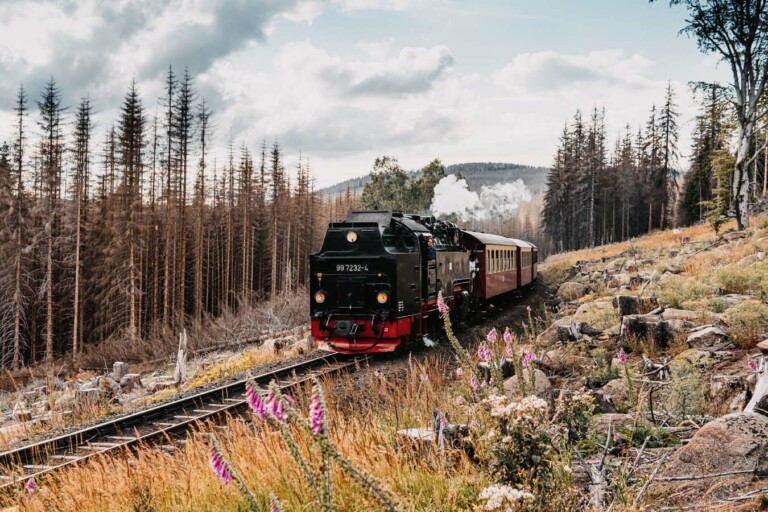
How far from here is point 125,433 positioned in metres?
7.61

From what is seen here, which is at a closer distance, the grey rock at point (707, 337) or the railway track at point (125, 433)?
the railway track at point (125, 433)

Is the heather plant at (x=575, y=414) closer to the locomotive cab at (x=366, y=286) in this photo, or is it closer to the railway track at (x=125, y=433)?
the railway track at (x=125, y=433)

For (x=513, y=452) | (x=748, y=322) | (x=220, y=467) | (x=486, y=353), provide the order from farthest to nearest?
(x=748, y=322), (x=486, y=353), (x=513, y=452), (x=220, y=467)

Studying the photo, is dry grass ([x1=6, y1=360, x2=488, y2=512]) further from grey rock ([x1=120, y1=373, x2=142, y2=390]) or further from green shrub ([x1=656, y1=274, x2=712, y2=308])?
grey rock ([x1=120, y1=373, x2=142, y2=390])

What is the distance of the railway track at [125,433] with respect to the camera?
6.19 metres

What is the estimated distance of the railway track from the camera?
6194 millimetres

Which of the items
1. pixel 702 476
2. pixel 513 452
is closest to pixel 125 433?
pixel 513 452

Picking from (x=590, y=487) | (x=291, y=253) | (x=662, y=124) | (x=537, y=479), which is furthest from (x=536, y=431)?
(x=662, y=124)

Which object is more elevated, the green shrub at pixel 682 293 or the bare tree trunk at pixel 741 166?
the bare tree trunk at pixel 741 166

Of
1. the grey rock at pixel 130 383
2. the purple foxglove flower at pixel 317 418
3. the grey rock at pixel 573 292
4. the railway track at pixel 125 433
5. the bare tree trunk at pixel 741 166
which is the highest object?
the bare tree trunk at pixel 741 166

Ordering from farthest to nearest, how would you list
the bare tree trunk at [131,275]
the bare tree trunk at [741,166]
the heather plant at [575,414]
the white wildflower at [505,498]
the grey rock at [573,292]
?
the bare tree trunk at [131,275] < the grey rock at [573,292] < the bare tree trunk at [741,166] < the heather plant at [575,414] < the white wildflower at [505,498]

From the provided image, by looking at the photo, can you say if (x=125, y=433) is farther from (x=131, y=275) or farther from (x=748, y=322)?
(x=131, y=275)

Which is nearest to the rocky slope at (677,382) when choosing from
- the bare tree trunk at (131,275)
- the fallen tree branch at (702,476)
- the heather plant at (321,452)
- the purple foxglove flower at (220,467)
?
the fallen tree branch at (702,476)

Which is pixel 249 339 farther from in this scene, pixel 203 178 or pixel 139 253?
pixel 203 178
